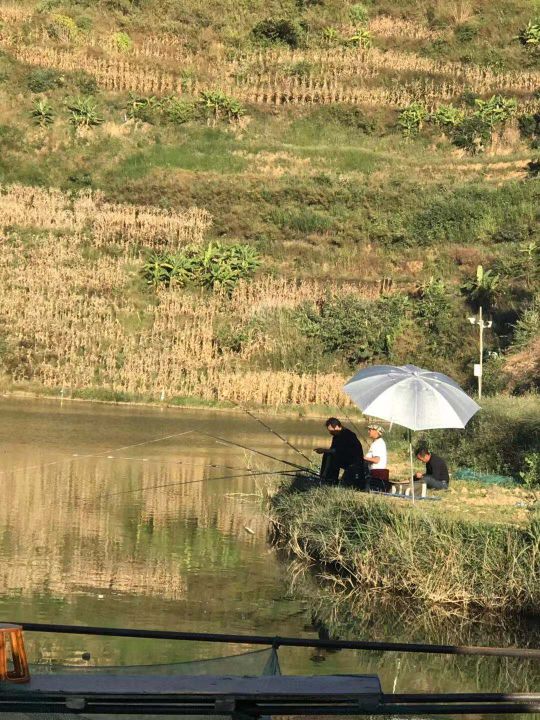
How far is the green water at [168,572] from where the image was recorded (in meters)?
12.2

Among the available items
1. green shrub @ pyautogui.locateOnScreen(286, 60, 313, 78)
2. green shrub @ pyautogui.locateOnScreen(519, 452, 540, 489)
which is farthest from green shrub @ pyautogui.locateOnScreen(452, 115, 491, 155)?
green shrub @ pyautogui.locateOnScreen(519, 452, 540, 489)

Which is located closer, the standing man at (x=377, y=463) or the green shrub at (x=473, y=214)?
the standing man at (x=377, y=463)

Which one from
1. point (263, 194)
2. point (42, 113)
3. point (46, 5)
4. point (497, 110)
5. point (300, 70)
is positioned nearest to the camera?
point (263, 194)

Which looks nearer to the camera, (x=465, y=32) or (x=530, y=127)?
(x=530, y=127)

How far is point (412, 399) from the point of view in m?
16.5

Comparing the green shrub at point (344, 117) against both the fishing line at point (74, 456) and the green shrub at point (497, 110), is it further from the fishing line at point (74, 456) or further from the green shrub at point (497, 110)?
the fishing line at point (74, 456)

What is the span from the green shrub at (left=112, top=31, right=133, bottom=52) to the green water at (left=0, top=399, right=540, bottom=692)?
43.5m

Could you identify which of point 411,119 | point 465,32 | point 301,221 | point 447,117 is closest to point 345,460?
point 301,221

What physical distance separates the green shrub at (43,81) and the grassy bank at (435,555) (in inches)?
1858

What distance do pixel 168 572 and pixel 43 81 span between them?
154 feet

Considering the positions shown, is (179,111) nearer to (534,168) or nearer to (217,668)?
(534,168)

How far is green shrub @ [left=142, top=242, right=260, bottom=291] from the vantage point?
1702 inches

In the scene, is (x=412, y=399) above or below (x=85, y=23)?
below

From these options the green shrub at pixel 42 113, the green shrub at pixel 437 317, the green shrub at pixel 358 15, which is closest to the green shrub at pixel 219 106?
the green shrub at pixel 42 113
